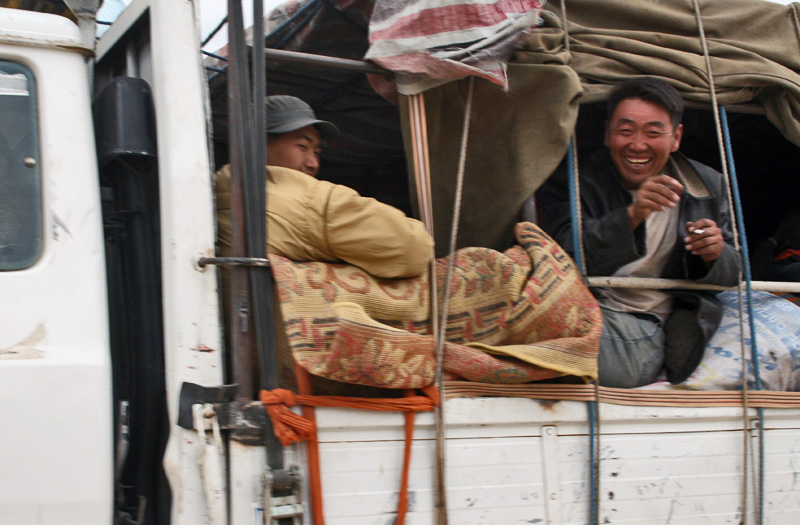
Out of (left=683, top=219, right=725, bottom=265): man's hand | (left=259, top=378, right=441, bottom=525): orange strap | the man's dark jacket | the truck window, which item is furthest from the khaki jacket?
(left=683, top=219, right=725, bottom=265): man's hand

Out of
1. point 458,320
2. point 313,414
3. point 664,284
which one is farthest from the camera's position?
point 664,284

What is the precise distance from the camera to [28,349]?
54.4 inches

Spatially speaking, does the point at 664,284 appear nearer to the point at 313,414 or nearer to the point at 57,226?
the point at 313,414

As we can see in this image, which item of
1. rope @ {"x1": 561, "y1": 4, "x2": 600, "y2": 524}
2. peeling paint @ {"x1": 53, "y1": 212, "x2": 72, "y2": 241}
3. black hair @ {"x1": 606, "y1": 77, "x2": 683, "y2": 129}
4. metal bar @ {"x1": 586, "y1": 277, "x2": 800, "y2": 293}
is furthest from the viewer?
black hair @ {"x1": 606, "y1": 77, "x2": 683, "y2": 129}

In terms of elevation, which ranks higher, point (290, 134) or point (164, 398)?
point (290, 134)

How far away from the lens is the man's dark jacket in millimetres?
2010

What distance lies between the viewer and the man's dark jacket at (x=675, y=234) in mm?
2010

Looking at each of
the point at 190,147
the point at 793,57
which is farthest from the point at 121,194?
the point at 793,57

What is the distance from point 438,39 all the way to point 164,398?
114 cm

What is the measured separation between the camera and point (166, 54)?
5.21 feet

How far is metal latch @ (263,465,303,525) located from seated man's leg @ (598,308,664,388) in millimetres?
906

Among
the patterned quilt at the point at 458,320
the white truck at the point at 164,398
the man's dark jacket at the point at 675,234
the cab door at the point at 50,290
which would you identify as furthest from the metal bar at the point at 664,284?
the cab door at the point at 50,290

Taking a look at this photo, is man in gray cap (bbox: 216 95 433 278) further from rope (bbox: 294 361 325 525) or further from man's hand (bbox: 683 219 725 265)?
man's hand (bbox: 683 219 725 265)

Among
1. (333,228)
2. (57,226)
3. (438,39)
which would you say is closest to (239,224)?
(333,228)
